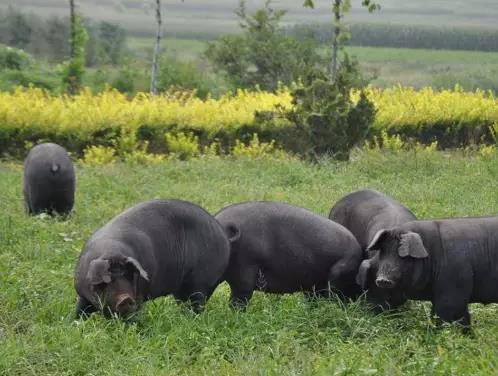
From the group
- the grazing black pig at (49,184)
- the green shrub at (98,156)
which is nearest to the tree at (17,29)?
the green shrub at (98,156)

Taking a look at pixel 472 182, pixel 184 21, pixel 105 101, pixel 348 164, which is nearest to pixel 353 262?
pixel 472 182

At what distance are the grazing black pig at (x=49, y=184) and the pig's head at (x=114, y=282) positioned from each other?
4381 mm

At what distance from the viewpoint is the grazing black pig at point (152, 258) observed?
18.7 ft

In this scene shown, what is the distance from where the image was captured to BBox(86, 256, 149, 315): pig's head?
18.6 ft

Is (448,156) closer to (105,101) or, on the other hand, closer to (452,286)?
(105,101)

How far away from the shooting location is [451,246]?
6.38 m

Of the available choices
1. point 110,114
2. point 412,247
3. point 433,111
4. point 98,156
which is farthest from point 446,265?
point 433,111

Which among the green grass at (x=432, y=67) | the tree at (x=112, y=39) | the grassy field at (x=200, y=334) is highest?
the grassy field at (x=200, y=334)

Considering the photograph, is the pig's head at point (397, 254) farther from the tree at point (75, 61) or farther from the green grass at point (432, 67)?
the green grass at point (432, 67)

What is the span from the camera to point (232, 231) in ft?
21.9

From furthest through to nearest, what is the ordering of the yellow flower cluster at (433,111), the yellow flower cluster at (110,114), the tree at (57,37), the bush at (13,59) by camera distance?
1. the tree at (57,37)
2. the bush at (13,59)
3. the yellow flower cluster at (433,111)
4. the yellow flower cluster at (110,114)

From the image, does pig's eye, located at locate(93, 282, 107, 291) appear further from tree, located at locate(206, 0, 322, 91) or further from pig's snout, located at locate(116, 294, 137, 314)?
tree, located at locate(206, 0, 322, 91)

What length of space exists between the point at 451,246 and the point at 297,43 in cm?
1771

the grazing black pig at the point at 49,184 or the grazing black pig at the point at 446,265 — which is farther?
the grazing black pig at the point at 49,184
